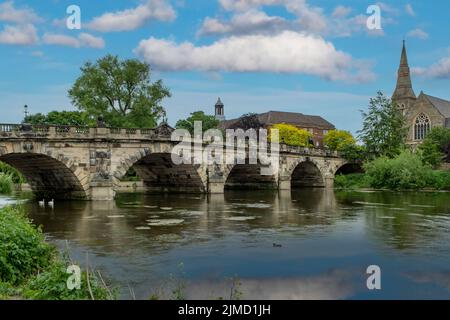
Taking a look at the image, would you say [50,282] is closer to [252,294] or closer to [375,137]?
[252,294]

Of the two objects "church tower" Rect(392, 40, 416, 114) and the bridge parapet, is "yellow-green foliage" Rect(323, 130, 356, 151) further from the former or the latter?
the bridge parapet

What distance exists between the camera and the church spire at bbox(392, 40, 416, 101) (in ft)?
362

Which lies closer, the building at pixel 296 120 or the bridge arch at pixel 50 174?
the bridge arch at pixel 50 174

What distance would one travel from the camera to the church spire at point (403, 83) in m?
110

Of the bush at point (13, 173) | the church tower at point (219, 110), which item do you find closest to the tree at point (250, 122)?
the bush at point (13, 173)

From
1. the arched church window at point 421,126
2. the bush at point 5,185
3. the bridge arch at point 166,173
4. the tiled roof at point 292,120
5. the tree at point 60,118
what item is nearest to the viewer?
the bridge arch at point 166,173

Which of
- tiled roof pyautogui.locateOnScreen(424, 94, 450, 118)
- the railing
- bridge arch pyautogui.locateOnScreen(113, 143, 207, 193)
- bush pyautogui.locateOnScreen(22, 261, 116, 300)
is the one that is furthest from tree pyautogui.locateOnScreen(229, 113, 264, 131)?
bush pyautogui.locateOnScreen(22, 261, 116, 300)

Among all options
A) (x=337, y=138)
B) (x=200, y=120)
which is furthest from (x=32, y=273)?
(x=337, y=138)

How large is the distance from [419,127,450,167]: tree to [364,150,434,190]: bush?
20.0 feet

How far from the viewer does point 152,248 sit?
61.4ft

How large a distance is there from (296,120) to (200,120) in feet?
130

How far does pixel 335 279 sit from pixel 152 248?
745cm

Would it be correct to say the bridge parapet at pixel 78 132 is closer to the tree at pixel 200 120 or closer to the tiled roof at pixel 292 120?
the tree at pixel 200 120

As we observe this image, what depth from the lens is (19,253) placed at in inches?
522
